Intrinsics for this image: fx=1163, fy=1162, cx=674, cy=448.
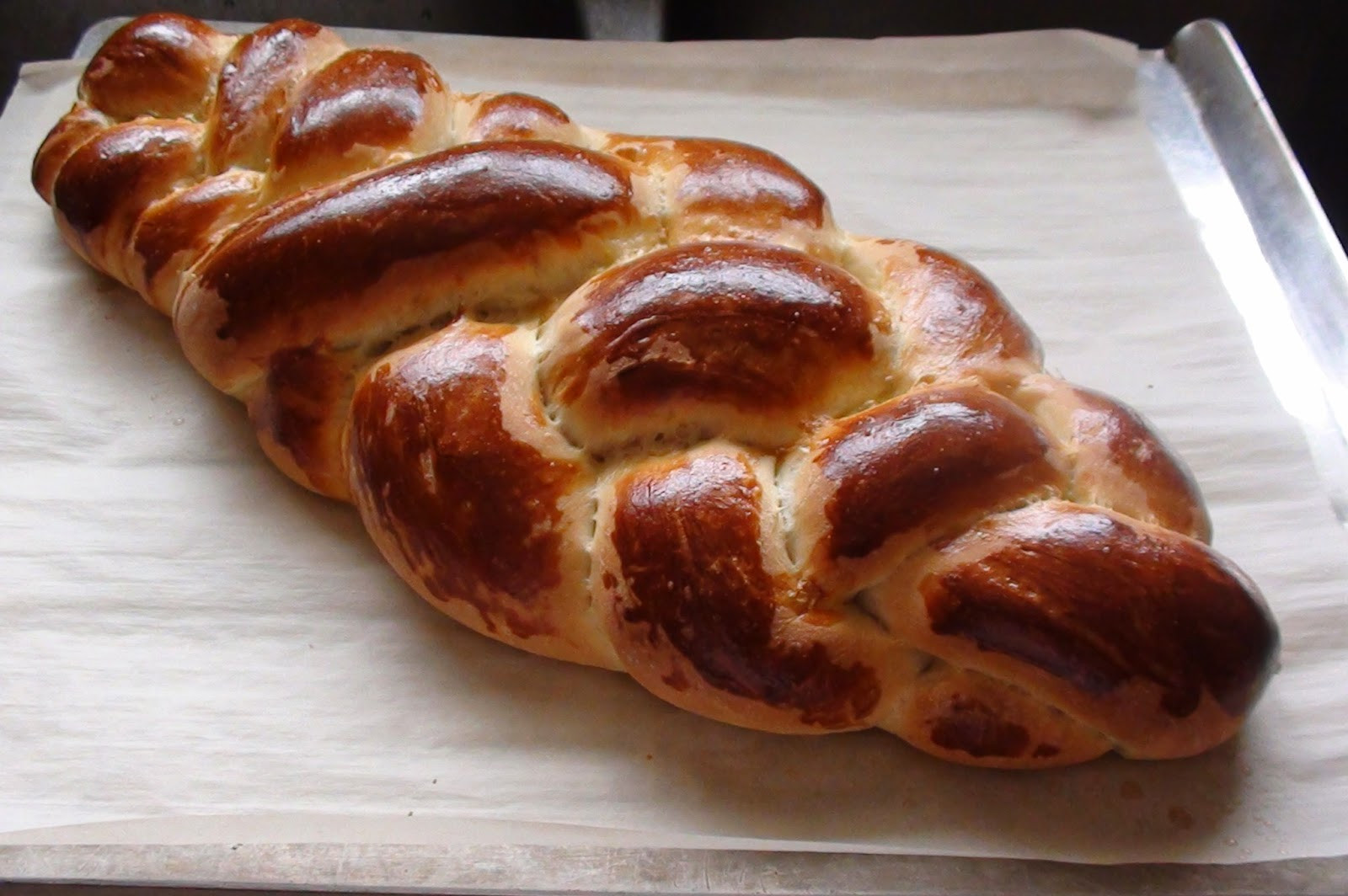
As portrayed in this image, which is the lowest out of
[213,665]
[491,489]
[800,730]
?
[213,665]

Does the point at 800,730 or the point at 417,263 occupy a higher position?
the point at 417,263

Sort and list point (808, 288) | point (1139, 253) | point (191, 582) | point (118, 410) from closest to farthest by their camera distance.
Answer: point (808, 288) → point (191, 582) → point (118, 410) → point (1139, 253)

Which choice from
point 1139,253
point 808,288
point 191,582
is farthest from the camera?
point 1139,253

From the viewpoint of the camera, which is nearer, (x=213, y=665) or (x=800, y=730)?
(x=800, y=730)

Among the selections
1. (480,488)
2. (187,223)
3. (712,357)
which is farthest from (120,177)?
(712,357)

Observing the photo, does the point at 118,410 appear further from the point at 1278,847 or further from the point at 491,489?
the point at 1278,847

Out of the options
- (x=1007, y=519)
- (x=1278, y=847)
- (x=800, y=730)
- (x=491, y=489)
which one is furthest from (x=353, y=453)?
(x=1278, y=847)

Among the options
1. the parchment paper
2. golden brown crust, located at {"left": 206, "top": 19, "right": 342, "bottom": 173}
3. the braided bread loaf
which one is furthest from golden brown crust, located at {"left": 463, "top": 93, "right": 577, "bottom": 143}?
the parchment paper

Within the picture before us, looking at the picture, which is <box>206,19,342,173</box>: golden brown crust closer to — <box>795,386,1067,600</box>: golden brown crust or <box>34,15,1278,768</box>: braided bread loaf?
<box>34,15,1278,768</box>: braided bread loaf

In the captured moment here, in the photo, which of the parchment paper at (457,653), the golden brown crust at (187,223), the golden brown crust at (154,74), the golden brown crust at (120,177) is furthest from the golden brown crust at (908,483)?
the golden brown crust at (154,74)
